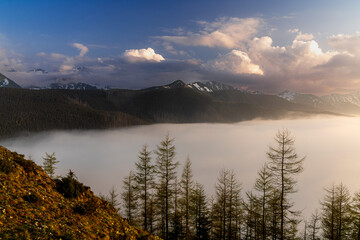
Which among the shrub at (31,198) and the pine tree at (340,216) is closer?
the shrub at (31,198)

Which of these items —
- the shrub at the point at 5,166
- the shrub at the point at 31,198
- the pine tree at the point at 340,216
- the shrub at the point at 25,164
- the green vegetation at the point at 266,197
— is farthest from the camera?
the pine tree at the point at 340,216

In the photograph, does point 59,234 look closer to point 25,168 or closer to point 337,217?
point 25,168

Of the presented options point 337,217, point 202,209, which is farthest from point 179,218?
point 337,217

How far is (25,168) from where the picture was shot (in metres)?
11.2

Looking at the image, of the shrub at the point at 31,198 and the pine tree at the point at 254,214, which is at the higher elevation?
the shrub at the point at 31,198

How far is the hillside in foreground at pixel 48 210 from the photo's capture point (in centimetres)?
700

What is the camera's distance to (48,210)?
8641 mm

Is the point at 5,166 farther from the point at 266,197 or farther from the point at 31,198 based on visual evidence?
the point at 266,197

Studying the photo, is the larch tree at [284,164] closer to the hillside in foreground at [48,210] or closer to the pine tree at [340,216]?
the pine tree at [340,216]

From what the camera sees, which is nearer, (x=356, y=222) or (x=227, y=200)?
(x=356, y=222)

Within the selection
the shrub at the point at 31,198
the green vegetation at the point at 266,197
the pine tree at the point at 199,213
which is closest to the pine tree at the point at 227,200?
the green vegetation at the point at 266,197

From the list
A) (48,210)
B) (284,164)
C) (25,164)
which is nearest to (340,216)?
(284,164)

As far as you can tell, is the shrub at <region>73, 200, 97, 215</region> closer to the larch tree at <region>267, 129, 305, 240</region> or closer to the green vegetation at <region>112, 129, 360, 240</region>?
the green vegetation at <region>112, 129, 360, 240</region>

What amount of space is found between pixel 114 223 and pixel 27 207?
4.12 meters
